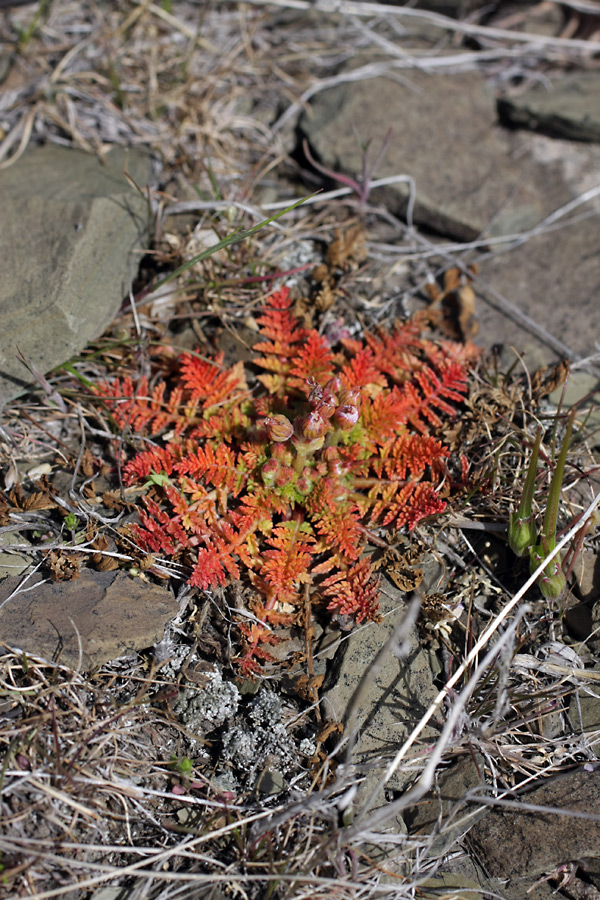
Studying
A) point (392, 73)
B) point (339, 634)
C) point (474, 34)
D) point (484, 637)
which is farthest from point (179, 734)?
point (474, 34)

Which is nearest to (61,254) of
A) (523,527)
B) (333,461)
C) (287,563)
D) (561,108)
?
(333,461)

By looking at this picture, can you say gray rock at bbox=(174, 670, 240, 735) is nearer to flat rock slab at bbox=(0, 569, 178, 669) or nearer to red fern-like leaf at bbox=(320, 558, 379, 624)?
flat rock slab at bbox=(0, 569, 178, 669)

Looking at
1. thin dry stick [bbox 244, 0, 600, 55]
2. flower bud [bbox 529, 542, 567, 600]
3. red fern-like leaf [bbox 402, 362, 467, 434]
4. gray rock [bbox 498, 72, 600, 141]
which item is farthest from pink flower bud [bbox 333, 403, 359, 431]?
thin dry stick [bbox 244, 0, 600, 55]

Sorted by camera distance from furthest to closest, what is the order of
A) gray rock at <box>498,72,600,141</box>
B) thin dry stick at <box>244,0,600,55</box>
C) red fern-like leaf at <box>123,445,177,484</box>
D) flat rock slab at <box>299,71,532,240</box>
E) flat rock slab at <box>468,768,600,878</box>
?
thin dry stick at <box>244,0,600,55</box> < gray rock at <box>498,72,600,141</box> < flat rock slab at <box>299,71,532,240</box> < red fern-like leaf at <box>123,445,177,484</box> < flat rock slab at <box>468,768,600,878</box>

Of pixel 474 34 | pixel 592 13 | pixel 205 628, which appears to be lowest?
pixel 205 628

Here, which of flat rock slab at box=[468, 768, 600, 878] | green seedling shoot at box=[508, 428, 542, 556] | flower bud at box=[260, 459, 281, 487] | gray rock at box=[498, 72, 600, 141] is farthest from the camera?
gray rock at box=[498, 72, 600, 141]

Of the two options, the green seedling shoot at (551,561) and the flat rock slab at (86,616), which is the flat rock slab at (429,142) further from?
the flat rock slab at (86,616)

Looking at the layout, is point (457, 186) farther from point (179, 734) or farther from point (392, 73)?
point (179, 734)

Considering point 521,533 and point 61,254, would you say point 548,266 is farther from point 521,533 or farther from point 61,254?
point 61,254
